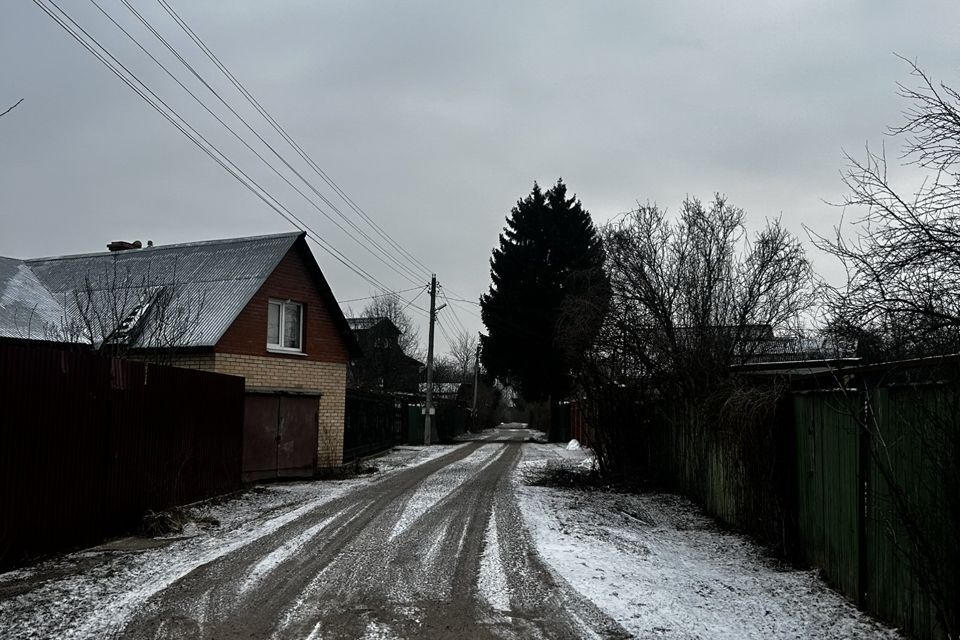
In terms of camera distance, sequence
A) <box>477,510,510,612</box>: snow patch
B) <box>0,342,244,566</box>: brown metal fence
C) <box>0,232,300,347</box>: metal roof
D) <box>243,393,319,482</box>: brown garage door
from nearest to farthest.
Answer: <box>477,510,510,612</box>: snow patch → <box>0,342,244,566</box>: brown metal fence → <box>0,232,300,347</box>: metal roof → <box>243,393,319,482</box>: brown garage door

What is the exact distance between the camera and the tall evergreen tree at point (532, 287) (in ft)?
123

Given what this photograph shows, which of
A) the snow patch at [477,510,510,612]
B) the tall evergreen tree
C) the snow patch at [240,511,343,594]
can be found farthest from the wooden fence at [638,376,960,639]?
the tall evergreen tree

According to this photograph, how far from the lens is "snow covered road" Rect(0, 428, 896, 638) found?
221 inches

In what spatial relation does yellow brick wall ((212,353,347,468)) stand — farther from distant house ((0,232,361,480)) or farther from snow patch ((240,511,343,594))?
snow patch ((240,511,343,594))

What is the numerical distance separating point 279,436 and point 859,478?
518 inches

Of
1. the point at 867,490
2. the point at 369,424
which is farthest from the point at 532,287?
the point at 867,490

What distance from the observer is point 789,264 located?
14141mm

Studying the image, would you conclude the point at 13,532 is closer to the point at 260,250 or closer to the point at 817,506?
the point at 817,506

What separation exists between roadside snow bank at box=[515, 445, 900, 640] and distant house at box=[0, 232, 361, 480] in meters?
7.79

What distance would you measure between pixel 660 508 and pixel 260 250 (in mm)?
11603

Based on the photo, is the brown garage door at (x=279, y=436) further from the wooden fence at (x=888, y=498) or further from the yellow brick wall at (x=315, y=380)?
the wooden fence at (x=888, y=498)

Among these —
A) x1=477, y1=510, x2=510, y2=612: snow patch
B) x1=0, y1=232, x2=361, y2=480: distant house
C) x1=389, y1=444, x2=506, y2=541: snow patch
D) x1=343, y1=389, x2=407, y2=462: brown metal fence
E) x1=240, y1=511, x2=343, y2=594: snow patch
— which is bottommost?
Answer: x1=389, y1=444, x2=506, y2=541: snow patch

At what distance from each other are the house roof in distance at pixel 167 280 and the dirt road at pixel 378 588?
7.46 meters

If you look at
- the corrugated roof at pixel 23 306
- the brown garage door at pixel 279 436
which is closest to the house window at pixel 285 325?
the brown garage door at pixel 279 436
